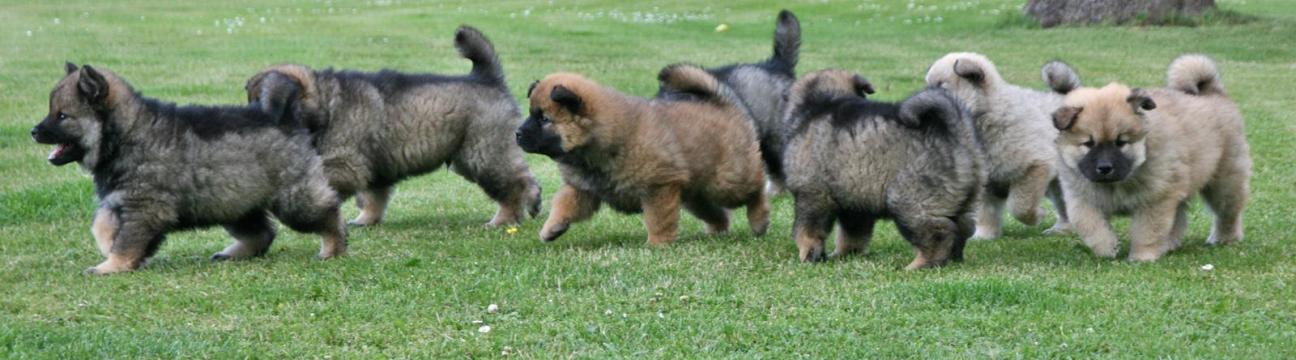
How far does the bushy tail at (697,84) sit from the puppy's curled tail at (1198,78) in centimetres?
257

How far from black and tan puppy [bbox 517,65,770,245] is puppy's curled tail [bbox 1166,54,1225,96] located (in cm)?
247

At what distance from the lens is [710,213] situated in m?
9.64

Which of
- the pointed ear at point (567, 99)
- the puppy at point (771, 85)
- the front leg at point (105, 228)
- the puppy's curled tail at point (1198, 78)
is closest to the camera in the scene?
the front leg at point (105, 228)

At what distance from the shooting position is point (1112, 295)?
710 centimetres

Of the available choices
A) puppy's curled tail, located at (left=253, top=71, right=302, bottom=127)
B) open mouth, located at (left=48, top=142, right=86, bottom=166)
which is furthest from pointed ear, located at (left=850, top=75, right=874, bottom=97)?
open mouth, located at (left=48, top=142, right=86, bottom=166)

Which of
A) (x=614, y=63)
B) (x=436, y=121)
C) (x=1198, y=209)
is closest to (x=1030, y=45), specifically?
(x=614, y=63)

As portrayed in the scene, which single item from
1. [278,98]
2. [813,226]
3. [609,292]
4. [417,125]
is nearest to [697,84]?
[813,226]

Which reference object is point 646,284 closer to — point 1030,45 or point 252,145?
point 252,145

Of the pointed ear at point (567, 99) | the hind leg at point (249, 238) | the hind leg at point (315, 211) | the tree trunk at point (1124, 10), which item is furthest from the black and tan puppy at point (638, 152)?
the tree trunk at point (1124, 10)

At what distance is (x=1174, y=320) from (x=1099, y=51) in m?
15.8

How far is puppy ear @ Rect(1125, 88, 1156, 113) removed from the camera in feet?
26.5

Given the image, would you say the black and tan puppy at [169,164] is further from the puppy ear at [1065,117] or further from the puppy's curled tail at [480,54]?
the puppy ear at [1065,117]

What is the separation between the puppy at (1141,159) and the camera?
811 centimetres

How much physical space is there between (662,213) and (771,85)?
224 centimetres
